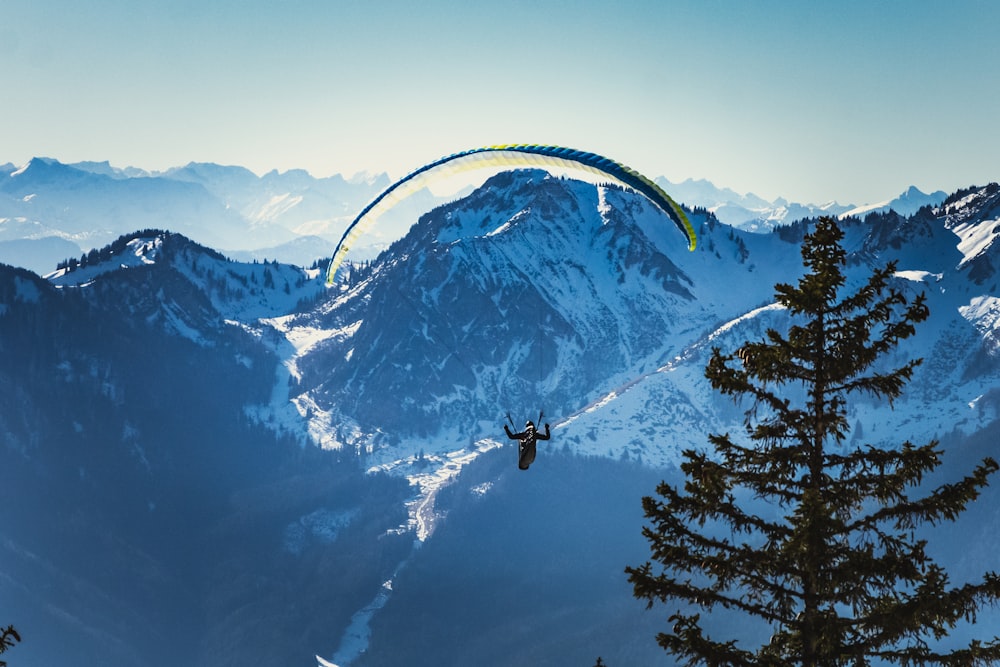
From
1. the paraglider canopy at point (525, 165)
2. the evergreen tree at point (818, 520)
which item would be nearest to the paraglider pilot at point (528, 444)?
the paraglider canopy at point (525, 165)

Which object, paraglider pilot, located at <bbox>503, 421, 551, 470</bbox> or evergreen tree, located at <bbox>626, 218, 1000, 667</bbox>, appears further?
paraglider pilot, located at <bbox>503, 421, 551, 470</bbox>

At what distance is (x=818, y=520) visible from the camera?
85.5ft

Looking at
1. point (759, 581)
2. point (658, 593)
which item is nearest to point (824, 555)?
point (759, 581)

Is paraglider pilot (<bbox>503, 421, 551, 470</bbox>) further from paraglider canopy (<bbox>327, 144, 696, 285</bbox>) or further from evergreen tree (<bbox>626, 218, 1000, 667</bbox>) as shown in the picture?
evergreen tree (<bbox>626, 218, 1000, 667</bbox>)

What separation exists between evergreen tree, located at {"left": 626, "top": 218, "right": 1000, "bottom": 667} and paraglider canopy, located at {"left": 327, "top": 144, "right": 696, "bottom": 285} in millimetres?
40236

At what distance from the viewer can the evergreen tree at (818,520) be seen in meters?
26.2

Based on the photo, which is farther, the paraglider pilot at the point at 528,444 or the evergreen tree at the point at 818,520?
the paraglider pilot at the point at 528,444

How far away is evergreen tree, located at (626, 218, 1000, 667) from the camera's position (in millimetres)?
26219

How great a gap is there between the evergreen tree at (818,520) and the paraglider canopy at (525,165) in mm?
40236

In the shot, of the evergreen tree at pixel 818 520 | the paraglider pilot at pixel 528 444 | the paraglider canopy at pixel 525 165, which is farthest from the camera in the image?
the paraglider canopy at pixel 525 165

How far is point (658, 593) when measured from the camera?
27.3 metres

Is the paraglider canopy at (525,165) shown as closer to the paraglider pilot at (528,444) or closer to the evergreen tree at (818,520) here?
the paraglider pilot at (528,444)

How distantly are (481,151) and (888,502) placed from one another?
2380 inches

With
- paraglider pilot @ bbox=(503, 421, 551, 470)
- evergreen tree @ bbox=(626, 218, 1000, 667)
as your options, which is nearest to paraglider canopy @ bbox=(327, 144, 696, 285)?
paraglider pilot @ bbox=(503, 421, 551, 470)
